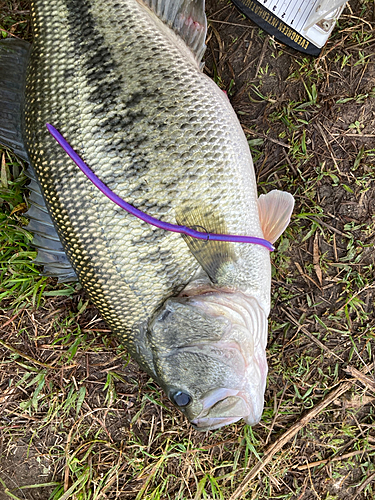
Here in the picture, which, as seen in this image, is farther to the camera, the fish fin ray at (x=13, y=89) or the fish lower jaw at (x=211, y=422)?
the fish fin ray at (x=13, y=89)

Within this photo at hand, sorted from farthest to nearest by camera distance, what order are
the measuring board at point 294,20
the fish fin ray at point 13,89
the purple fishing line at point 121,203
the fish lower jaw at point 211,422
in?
the measuring board at point 294,20
the fish fin ray at point 13,89
the fish lower jaw at point 211,422
the purple fishing line at point 121,203

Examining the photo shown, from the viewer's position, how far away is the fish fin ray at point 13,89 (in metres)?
2.03

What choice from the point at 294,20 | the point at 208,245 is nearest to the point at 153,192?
the point at 208,245

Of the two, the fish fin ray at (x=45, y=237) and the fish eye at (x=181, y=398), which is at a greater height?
the fish fin ray at (x=45, y=237)

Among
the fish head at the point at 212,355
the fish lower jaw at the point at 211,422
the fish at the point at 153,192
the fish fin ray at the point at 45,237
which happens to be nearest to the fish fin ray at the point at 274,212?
the fish at the point at 153,192

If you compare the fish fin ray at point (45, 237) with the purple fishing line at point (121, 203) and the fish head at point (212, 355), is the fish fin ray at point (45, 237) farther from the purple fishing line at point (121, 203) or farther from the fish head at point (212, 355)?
the fish head at point (212, 355)

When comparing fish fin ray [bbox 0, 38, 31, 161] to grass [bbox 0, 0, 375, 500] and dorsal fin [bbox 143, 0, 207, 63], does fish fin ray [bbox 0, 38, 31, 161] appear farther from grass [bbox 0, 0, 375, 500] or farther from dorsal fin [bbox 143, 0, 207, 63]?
dorsal fin [bbox 143, 0, 207, 63]

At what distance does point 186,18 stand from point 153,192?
1145 millimetres

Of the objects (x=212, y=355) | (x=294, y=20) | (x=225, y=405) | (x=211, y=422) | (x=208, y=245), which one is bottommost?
(x=211, y=422)

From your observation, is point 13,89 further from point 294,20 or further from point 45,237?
point 294,20

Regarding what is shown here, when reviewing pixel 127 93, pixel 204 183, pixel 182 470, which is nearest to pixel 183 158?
pixel 204 183

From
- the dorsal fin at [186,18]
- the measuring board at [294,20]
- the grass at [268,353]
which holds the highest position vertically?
the measuring board at [294,20]

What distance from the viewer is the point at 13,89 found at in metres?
2.05

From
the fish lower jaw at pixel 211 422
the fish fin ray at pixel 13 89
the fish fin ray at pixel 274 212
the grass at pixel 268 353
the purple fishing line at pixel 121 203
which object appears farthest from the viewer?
the grass at pixel 268 353
